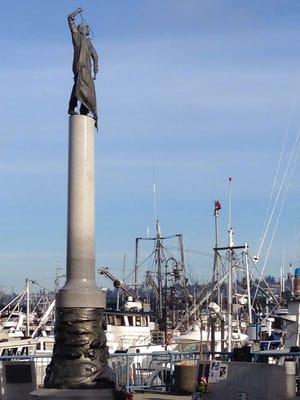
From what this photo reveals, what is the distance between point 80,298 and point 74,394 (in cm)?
223

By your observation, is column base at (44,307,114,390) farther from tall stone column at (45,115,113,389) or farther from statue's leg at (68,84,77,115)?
statue's leg at (68,84,77,115)

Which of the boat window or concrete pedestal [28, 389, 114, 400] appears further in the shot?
the boat window

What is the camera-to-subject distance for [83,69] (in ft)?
66.3

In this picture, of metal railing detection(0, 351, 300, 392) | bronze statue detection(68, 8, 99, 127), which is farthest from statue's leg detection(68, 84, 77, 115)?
metal railing detection(0, 351, 300, 392)

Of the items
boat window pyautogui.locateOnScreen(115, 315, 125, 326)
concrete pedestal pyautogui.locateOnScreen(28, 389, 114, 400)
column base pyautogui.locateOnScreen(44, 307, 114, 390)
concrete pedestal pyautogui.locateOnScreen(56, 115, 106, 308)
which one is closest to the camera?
concrete pedestal pyautogui.locateOnScreen(28, 389, 114, 400)

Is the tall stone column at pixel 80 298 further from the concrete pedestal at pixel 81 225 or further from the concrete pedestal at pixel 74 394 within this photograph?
the concrete pedestal at pixel 74 394

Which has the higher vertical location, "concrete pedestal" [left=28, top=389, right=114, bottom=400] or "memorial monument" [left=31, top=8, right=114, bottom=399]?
"memorial monument" [left=31, top=8, right=114, bottom=399]

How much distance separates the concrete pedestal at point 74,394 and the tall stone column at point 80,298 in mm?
244

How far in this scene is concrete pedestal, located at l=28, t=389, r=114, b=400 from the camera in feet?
56.7

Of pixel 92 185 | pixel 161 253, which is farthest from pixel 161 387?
pixel 161 253

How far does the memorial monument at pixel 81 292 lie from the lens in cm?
1791

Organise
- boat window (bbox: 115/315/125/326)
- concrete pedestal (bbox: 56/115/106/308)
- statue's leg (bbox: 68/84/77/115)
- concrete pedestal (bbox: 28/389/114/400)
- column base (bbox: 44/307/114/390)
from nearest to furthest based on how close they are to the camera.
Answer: concrete pedestal (bbox: 28/389/114/400) → column base (bbox: 44/307/114/390) → concrete pedestal (bbox: 56/115/106/308) → statue's leg (bbox: 68/84/77/115) → boat window (bbox: 115/315/125/326)

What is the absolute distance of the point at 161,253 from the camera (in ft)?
189

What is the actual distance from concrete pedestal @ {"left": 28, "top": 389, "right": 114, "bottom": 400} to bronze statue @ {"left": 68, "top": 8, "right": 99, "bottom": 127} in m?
6.85
